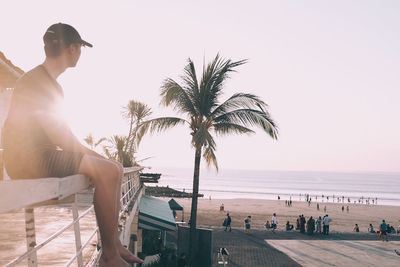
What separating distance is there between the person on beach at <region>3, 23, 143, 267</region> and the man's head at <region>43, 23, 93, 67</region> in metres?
0.04

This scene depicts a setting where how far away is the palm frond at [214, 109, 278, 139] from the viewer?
16.2 m

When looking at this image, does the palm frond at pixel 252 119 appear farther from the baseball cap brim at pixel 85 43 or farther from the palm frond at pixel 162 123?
the baseball cap brim at pixel 85 43

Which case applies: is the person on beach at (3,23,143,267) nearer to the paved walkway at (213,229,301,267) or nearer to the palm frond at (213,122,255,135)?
the palm frond at (213,122,255,135)

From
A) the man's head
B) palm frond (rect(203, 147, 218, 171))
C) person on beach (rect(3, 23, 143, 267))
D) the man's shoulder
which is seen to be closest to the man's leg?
person on beach (rect(3, 23, 143, 267))

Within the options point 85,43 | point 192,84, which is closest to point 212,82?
point 192,84

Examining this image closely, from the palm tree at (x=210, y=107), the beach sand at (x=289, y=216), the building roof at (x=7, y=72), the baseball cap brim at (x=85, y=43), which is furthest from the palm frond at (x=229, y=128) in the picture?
the beach sand at (x=289, y=216)

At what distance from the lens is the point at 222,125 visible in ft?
54.2

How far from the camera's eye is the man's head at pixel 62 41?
2.26 meters

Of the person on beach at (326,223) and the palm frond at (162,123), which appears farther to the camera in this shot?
the person on beach at (326,223)

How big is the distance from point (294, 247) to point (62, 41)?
24.8m

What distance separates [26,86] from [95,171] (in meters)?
0.59

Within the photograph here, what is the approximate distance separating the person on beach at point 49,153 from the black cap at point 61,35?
0.09 ft

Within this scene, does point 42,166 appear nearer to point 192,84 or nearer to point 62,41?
point 62,41

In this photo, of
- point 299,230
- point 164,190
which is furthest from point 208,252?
point 164,190
